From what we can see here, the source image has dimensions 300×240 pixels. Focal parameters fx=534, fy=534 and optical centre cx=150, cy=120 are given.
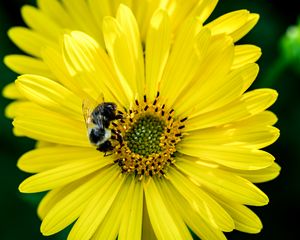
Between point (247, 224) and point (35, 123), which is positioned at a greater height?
point (35, 123)

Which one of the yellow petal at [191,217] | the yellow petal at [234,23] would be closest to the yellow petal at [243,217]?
the yellow petal at [191,217]

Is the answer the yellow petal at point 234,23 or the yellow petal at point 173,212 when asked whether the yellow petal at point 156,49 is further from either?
A: the yellow petal at point 173,212

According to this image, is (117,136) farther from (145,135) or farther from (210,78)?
(210,78)

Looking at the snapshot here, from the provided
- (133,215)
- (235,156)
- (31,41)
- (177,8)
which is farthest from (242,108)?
(31,41)

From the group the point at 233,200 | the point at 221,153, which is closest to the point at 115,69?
the point at 221,153

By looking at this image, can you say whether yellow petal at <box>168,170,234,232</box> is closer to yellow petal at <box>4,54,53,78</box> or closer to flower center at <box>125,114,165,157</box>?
flower center at <box>125,114,165,157</box>

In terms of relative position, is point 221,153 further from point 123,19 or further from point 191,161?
point 123,19
